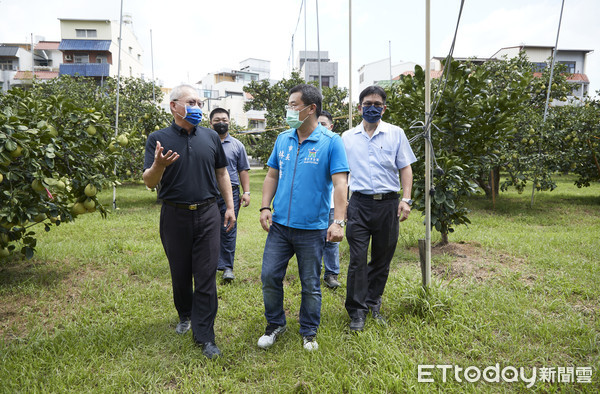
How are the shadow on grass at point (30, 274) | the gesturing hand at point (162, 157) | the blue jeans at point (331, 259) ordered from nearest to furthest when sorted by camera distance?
the gesturing hand at point (162, 157)
the shadow on grass at point (30, 274)
the blue jeans at point (331, 259)

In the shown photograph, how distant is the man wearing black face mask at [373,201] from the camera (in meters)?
3.15

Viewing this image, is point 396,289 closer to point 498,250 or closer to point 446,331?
point 446,331

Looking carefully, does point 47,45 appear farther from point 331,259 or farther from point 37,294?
point 331,259

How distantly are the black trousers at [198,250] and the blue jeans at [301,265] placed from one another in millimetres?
398

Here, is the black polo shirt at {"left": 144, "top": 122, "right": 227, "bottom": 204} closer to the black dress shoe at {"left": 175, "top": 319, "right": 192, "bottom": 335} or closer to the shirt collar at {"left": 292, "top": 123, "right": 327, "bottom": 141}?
the shirt collar at {"left": 292, "top": 123, "right": 327, "bottom": 141}

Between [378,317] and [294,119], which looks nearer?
[294,119]

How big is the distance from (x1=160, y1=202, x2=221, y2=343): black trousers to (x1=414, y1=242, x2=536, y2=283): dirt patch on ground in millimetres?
2438

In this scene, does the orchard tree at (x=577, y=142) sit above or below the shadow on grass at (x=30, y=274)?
above

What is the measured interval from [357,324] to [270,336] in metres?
0.68

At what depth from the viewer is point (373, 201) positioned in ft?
10.4

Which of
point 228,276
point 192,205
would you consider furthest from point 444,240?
point 192,205

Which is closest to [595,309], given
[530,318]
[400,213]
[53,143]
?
[530,318]

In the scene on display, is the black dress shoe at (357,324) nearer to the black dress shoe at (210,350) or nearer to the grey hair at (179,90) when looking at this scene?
the black dress shoe at (210,350)

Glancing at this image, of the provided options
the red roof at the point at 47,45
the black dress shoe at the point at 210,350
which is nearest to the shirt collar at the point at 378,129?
the black dress shoe at the point at 210,350
